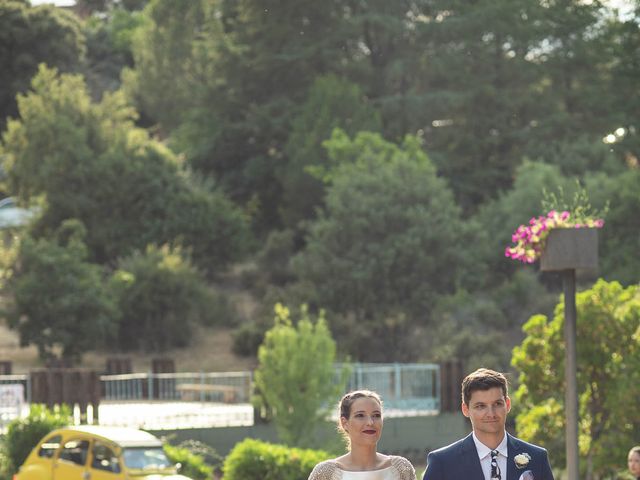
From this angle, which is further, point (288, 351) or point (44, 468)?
point (288, 351)

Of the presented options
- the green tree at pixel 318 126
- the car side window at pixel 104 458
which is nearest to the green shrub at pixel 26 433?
the car side window at pixel 104 458

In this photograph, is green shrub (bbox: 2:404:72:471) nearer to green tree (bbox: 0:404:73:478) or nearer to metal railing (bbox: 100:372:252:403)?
green tree (bbox: 0:404:73:478)

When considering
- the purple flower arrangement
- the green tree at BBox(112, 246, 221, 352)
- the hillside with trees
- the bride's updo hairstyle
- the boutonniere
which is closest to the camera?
the boutonniere

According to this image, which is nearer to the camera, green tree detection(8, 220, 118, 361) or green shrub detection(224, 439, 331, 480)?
green shrub detection(224, 439, 331, 480)

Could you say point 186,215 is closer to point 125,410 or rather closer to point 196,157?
point 196,157

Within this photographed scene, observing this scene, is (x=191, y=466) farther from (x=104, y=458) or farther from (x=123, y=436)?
(x=104, y=458)

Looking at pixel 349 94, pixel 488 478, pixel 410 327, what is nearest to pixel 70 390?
pixel 410 327

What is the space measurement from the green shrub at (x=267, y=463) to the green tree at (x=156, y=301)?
1149 inches

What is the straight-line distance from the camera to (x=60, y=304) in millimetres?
46688

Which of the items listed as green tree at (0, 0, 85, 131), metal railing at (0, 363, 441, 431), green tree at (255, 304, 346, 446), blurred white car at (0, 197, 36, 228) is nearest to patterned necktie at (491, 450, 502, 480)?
green tree at (255, 304, 346, 446)

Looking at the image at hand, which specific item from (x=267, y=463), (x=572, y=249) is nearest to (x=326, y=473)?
(x=572, y=249)

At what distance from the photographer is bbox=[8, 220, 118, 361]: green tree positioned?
4703 centimetres

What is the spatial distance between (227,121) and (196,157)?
81.0 inches

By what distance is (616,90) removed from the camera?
60.8 metres
